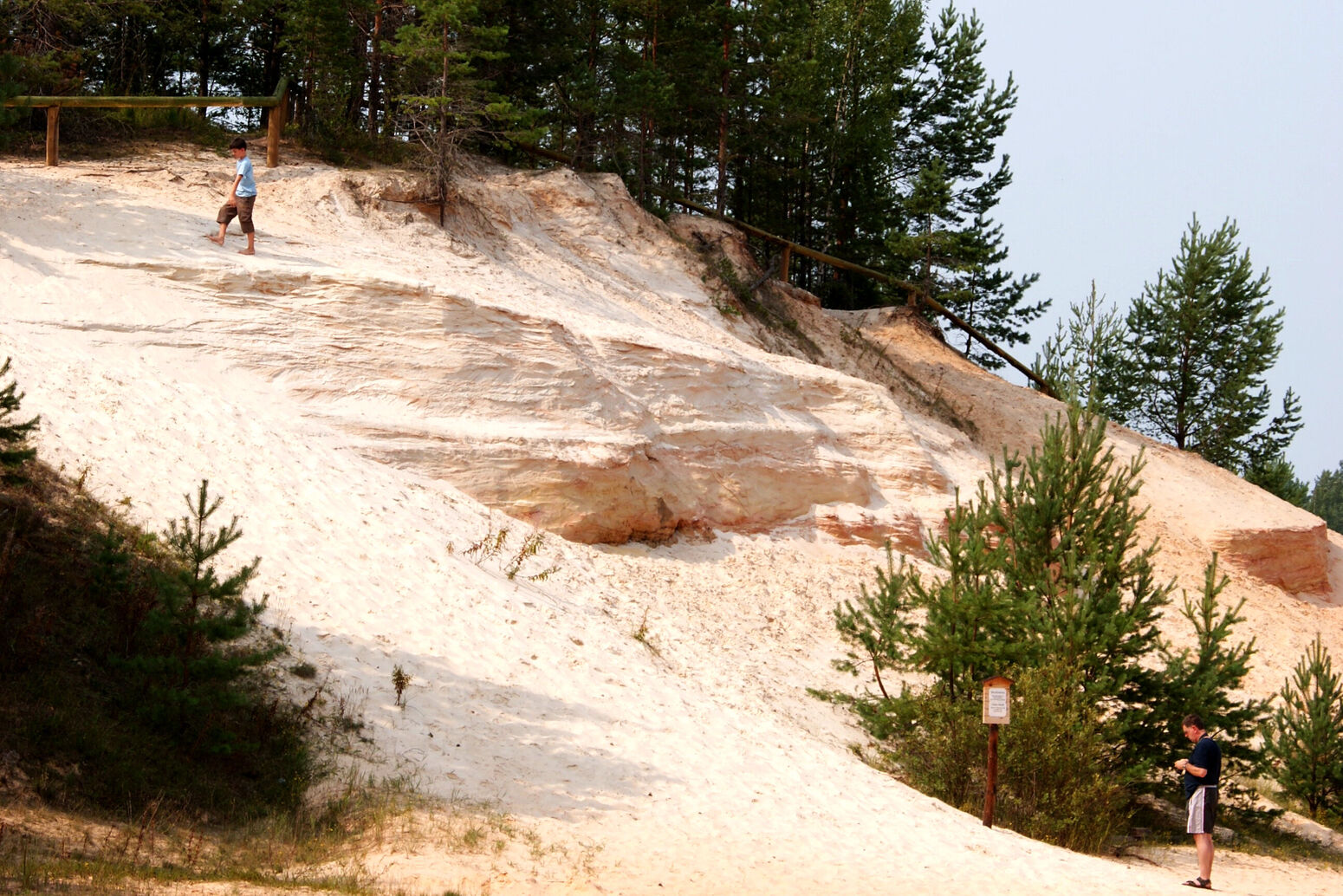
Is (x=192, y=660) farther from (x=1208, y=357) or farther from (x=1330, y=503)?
(x=1330, y=503)

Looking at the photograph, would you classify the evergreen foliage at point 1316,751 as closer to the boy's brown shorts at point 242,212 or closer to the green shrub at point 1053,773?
the green shrub at point 1053,773

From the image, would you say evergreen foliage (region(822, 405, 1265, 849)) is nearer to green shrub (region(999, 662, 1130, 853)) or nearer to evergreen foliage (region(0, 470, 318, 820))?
green shrub (region(999, 662, 1130, 853))

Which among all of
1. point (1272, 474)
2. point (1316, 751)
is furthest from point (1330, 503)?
point (1316, 751)

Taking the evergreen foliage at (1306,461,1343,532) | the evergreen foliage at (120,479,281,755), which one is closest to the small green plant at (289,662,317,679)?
the evergreen foliage at (120,479,281,755)

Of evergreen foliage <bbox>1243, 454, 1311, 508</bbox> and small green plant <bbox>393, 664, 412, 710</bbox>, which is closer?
small green plant <bbox>393, 664, 412, 710</bbox>

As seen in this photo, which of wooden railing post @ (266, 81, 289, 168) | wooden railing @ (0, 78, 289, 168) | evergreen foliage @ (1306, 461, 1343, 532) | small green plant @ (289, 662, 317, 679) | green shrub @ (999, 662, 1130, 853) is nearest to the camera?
small green plant @ (289, 662, 317, 679)

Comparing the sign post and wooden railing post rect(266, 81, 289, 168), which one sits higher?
wooden railing post rect(266, 81, 289, 168)

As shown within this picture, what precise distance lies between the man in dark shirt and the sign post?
177cm

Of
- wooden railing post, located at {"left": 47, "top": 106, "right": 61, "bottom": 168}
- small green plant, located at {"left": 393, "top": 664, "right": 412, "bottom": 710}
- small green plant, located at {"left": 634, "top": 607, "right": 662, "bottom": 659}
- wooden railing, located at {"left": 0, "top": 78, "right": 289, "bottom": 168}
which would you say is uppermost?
wooden railing, located at {"left": 0, "top": 78, "right": 289, "bottom": 168}

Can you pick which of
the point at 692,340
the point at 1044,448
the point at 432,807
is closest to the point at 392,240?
the point at 692,340

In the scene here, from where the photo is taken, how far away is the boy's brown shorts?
56.8ft

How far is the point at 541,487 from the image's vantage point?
1655cm

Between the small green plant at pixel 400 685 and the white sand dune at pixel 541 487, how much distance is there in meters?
0.09

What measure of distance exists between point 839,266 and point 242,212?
17198mm
